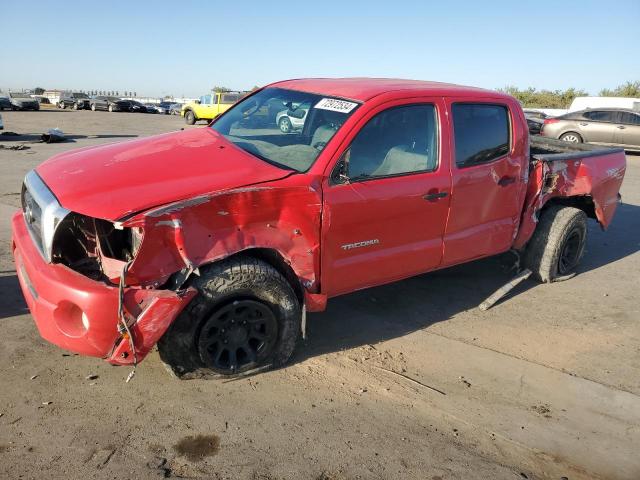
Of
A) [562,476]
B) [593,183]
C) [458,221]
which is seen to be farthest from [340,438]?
[593,183]

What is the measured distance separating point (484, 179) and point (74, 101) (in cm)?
4611

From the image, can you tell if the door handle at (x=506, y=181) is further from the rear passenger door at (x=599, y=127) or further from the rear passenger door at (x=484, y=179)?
the rear passenger door at (x=599, y=127)

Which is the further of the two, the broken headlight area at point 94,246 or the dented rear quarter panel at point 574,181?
the dented rear quarter panel at point 574,181

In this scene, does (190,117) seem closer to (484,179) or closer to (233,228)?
(484,179)

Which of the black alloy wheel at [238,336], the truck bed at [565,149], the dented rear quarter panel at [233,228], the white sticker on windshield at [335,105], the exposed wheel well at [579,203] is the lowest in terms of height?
the black alloy wheel at [238,336]

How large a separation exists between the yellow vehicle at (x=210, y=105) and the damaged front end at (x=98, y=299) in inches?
983

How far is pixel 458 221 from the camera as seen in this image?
4.16m

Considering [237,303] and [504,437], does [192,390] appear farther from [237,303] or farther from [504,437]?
[504,437]

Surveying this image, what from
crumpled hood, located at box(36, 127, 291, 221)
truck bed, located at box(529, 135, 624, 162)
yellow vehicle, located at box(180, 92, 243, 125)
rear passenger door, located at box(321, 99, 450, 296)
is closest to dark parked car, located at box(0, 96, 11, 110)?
yellow vehicle, located at box(180, 92, 243, 125)

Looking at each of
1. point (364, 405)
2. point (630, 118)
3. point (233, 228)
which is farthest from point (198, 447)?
point (630, 118)

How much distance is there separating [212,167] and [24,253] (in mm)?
1245

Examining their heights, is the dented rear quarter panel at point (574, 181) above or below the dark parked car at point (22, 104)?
below

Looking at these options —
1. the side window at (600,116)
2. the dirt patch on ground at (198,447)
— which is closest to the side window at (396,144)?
the dirt patch on ground at (198,447)

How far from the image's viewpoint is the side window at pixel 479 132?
13.5ft
